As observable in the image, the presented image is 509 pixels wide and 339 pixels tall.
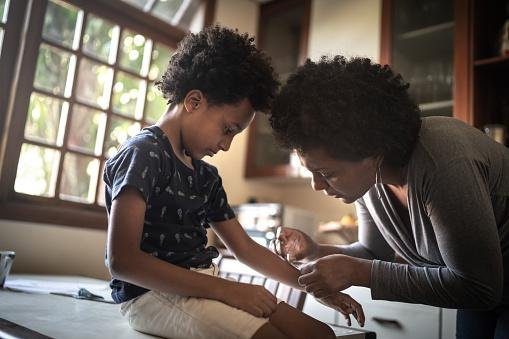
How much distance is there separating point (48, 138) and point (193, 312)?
5.33ft

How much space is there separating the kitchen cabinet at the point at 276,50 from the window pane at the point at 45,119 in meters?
1.11

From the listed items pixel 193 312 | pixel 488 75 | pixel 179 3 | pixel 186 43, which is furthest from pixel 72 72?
pixel 488 75

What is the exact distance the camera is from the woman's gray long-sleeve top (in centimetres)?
82

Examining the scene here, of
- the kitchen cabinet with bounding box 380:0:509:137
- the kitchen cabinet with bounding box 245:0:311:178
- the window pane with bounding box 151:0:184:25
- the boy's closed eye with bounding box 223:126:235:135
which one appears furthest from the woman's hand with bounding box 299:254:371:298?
the window pane with bounding box 151:0:184:25

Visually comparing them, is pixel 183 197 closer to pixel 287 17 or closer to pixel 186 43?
pixel 186 43

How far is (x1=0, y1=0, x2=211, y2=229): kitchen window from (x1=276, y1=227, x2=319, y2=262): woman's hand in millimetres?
1277

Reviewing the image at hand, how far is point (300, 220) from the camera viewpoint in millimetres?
2439

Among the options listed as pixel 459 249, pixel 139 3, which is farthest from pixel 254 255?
pixel 139 3

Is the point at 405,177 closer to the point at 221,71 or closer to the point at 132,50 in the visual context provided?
the point at 221,71

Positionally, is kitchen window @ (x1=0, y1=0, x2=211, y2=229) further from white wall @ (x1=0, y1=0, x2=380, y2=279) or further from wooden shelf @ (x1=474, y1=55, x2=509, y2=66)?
wooden shelf @ (x1=474, y1=55, x2=509, y2=66)

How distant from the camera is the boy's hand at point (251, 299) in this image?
857 mm

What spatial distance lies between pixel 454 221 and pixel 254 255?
54 centimetres

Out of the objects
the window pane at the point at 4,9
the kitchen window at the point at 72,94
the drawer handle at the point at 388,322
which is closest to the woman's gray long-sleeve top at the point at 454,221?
the drawer handle at the point at 388,322

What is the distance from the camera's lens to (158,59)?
103 inches
